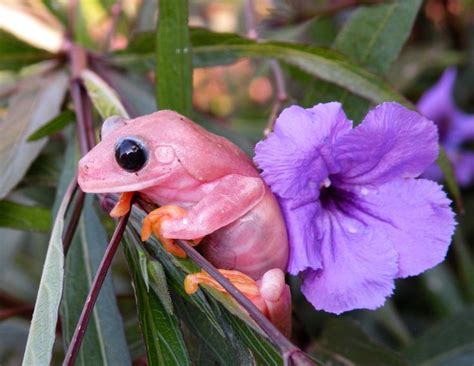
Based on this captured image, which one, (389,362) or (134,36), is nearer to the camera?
(389,362)

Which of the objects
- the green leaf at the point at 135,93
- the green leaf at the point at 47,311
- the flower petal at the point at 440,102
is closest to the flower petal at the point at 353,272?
the green leaf at the point at 47,311

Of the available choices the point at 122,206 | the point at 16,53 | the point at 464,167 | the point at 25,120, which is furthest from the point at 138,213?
the point at 464,167

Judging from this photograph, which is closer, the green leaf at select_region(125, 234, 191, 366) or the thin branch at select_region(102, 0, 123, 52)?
the green leaf at select_region(125, 234, 191, 366)

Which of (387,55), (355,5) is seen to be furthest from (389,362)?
(355,5)

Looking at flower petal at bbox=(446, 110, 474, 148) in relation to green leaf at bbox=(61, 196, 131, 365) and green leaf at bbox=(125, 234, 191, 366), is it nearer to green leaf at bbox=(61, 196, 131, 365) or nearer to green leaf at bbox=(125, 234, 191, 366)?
green leaf at bbox=(61, 196, 131, 365)

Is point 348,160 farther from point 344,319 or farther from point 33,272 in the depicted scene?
point 33,272

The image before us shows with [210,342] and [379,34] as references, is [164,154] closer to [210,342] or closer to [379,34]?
[210,342]

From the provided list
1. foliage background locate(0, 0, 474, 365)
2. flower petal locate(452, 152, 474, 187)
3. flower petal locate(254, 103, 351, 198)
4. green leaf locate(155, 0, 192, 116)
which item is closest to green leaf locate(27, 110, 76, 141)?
foliage background locate(0, 0, 474, 365)
